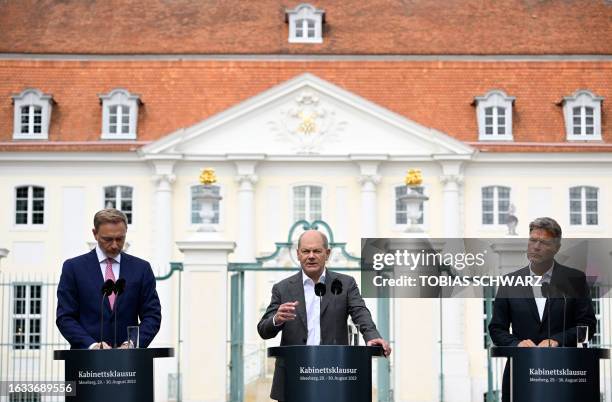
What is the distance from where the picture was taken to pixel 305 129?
3544cm

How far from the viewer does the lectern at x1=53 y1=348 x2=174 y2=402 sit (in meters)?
7.83

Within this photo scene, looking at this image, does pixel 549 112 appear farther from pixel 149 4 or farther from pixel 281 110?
pixel 149 4

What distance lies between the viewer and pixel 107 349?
309 inches

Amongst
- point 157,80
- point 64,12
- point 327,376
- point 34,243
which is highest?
point 64,12

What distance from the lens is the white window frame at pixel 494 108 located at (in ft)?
120

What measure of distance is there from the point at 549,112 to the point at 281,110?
24.9ft

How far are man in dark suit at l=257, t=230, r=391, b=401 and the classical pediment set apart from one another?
26722mm

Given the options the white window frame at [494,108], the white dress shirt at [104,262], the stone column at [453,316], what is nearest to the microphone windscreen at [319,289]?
the white dress shirt at [104,262]

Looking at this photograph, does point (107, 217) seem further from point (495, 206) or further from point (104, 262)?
point (495, 206)

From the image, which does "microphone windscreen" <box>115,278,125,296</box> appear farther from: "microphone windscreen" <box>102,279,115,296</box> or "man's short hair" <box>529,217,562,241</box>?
"man's short hair" <box>529,217,562,241</box>

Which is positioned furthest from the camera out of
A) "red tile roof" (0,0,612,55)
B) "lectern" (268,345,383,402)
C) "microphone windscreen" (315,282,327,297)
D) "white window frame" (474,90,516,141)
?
"red tile roof" (0,0,612,55)

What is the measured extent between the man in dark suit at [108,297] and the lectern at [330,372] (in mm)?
1141

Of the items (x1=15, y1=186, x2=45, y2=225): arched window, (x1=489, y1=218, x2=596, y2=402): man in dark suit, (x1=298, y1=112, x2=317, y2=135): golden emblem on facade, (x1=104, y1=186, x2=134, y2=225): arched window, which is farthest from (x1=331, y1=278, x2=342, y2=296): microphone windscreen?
(x1=15, y1=186, x2=45, y2=225): arched window

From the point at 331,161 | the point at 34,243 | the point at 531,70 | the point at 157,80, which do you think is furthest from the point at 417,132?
the point at 34,243
